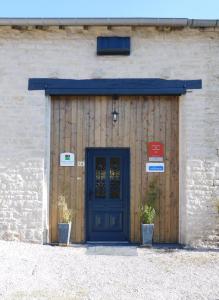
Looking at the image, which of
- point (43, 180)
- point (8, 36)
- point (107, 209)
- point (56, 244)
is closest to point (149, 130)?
point (107, 209)

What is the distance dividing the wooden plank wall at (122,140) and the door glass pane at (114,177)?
0.33 m

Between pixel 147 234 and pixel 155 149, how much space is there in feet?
6.12

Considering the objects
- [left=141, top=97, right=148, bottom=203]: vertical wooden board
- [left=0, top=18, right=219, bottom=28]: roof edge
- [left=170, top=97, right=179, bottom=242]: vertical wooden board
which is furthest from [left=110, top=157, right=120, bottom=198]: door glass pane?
[left=0, top=18, right=219, bottom=28]: roof edge

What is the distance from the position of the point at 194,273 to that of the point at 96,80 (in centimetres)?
451

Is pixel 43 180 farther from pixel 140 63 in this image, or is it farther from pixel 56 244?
pixel 140 63

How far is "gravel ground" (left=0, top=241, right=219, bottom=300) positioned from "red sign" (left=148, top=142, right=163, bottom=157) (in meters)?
2.07

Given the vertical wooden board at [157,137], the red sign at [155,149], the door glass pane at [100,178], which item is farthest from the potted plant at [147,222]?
the red sign at [155,149]

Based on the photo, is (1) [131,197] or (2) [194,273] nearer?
(2) [194,273]

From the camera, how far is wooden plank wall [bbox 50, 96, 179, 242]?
862cm

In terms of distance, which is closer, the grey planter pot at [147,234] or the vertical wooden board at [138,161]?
the grey planter pot at [147,234]

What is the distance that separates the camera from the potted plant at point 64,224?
27.3ft

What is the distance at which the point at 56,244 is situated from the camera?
841cm

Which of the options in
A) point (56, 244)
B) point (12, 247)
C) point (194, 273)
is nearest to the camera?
point (194, 273)

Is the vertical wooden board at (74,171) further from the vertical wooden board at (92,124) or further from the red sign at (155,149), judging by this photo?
the red sign at (155,149)
